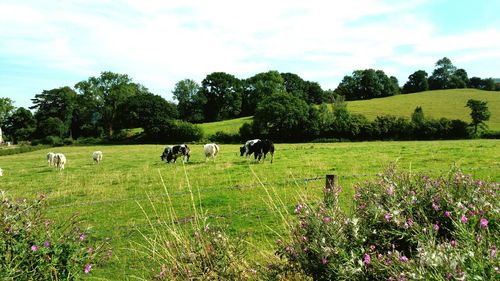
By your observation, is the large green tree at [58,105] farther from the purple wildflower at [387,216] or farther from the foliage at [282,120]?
the purple wildflower at [387,216]

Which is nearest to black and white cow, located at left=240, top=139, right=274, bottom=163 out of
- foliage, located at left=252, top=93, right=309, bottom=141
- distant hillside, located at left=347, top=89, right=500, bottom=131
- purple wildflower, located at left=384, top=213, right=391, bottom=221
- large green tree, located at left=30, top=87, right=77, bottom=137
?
purple wildflower, located at left=384, top=213, right=391, bottom=221

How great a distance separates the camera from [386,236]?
3.95 meters

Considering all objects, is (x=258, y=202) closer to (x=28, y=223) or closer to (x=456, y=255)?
(x=28, y=223)

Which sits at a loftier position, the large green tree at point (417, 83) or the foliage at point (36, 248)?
the large green tree at point (417, 83)

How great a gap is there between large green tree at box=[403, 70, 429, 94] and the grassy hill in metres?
17.7

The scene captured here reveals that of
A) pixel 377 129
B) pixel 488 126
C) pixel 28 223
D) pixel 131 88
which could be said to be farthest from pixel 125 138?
pixel 28 223

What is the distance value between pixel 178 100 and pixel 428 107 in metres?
66.4

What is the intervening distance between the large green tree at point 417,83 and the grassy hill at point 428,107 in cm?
1767

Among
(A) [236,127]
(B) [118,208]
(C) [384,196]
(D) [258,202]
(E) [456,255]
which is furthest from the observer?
→ (A) [236,127]

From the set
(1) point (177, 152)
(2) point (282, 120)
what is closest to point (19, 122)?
(2) point (282, 120)

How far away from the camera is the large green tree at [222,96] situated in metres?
108

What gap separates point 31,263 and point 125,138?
3279 inches

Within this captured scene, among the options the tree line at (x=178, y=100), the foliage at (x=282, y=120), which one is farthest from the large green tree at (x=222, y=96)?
the foliage at (x=282, y=120)

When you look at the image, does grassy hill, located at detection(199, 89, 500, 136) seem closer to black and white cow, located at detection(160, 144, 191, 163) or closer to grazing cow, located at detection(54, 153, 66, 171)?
black and white cow, located at detection(160, 144, 191, 163)
